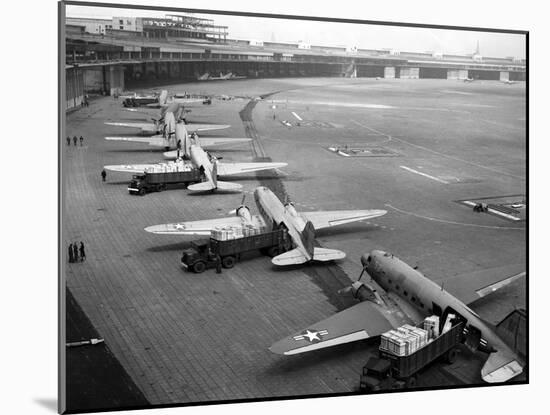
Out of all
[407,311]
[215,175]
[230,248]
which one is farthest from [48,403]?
[215,175]

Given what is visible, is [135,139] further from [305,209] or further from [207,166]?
[305,209]

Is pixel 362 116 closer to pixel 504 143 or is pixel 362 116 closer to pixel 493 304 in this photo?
pixel 504 143

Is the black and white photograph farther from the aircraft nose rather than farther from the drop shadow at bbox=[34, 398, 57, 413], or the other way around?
the drop shadow at bbox=[34, 398, 57, 413]

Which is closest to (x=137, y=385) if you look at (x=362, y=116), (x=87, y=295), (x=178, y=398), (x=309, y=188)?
(x=178, y=398)

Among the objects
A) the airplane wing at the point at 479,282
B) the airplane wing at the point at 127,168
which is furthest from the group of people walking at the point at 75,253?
the airplane wing at the point at 479,282

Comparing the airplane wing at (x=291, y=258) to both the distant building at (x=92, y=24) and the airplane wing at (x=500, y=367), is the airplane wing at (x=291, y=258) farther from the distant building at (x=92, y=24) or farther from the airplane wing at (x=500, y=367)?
the distant building at (x=92, y=24)
